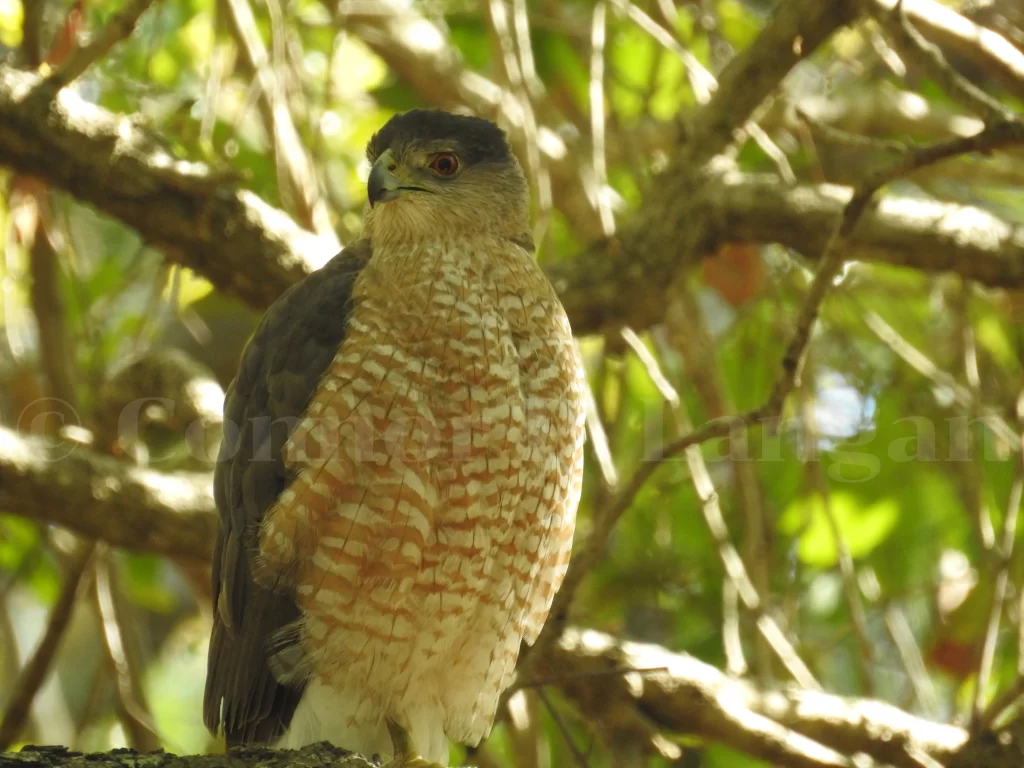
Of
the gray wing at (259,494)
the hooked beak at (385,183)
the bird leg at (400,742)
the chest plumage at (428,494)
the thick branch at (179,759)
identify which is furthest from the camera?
the hooked beak at (385,183)

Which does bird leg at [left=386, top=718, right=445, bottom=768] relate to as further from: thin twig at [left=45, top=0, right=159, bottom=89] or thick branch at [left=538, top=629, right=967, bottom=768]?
thin twig at [left=45, top=0, right=159, bottom=89]

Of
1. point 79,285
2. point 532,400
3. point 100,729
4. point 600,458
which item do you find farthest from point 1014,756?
point 100,729

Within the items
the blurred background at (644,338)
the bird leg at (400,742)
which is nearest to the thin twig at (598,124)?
the blurred background at (644,338)

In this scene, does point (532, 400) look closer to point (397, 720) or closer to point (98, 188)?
point (397, 720)

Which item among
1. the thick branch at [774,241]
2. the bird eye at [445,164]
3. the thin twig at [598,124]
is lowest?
the thick branch at [774,241]

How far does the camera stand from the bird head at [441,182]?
400 cm

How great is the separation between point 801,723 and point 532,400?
1548 mm

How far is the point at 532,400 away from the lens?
3596 millimetres

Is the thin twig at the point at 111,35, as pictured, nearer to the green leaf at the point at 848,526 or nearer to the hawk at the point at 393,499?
the hawk at the point at 393,499

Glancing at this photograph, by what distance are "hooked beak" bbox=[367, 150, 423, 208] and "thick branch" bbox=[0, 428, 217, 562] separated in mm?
1240

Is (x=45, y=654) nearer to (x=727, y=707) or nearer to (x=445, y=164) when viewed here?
(x=445, y=164)

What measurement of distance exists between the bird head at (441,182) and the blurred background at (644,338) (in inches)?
11.6

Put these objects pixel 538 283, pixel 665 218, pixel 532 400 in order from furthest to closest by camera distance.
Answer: pixel 665 218, pixel 538 283, pixel 532 400

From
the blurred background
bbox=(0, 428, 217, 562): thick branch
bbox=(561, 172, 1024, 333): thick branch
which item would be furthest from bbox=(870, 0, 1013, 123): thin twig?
bbox=(0, 428, 217, 562): thick branch
